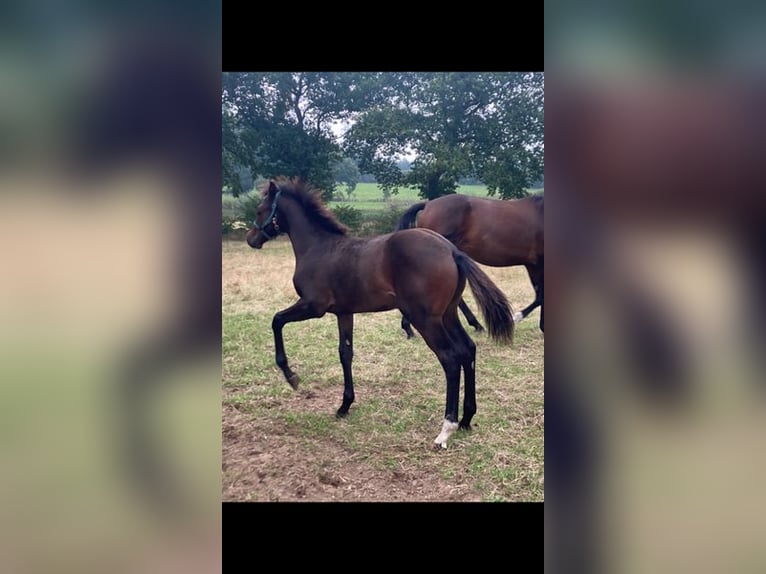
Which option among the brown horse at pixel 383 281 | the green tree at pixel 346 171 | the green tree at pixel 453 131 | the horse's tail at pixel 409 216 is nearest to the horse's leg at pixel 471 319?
the horse's tail at pixel 409 216

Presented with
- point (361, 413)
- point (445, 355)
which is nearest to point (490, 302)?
point (445, 355)

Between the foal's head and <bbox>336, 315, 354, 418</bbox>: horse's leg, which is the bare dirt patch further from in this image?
the foal's head

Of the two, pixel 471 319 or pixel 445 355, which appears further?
pixel 471 319

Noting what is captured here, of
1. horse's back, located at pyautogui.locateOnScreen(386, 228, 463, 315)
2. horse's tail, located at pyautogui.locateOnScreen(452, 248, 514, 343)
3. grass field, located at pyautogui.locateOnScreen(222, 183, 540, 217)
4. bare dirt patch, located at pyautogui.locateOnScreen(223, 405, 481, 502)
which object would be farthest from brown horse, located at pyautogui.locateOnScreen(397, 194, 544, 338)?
bare dirt patch, located at pyautogui.locateOnScreen(223, 405, 481, 502)

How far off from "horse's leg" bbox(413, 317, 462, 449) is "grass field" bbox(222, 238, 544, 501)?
119mm

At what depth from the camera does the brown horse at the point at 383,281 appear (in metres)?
3.60

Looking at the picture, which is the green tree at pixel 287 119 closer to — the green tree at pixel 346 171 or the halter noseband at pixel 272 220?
the green tree at pixel 346 171

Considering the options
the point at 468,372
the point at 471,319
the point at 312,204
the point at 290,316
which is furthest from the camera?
the point at 471,319

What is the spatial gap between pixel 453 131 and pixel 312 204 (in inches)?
136
